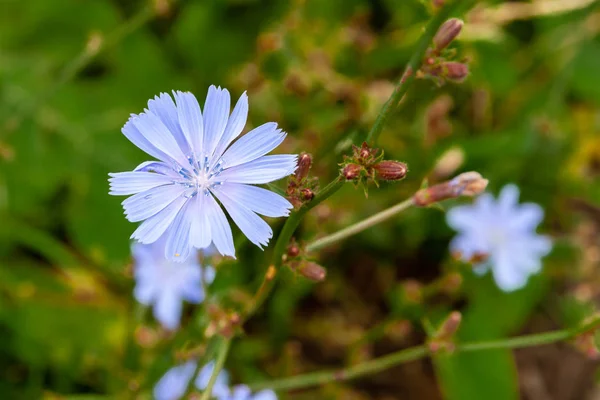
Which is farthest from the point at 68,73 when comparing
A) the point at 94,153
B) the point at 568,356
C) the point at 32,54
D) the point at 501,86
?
the point at 568,356

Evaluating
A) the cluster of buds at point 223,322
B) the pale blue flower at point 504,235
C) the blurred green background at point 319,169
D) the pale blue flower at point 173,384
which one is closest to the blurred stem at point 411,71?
the cluster of buds at point 223,322

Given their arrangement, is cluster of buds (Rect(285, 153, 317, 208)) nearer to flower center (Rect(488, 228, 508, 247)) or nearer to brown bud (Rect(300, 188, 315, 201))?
brown bud (Rect(300, 188, 315, 201))

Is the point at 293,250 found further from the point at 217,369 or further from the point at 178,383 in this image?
the point at 178,383

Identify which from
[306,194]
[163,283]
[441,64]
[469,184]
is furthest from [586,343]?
[163,283]

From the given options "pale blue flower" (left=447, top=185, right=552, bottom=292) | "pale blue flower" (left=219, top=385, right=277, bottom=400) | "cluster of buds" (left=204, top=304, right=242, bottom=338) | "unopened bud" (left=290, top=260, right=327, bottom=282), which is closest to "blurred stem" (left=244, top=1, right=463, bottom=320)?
"unopened bud" (left=290, top=260, right=327, bottom=282)

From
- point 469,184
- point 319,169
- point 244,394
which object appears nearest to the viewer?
point 469,184

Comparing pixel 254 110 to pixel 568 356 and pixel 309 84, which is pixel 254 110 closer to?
pixel 309 84
